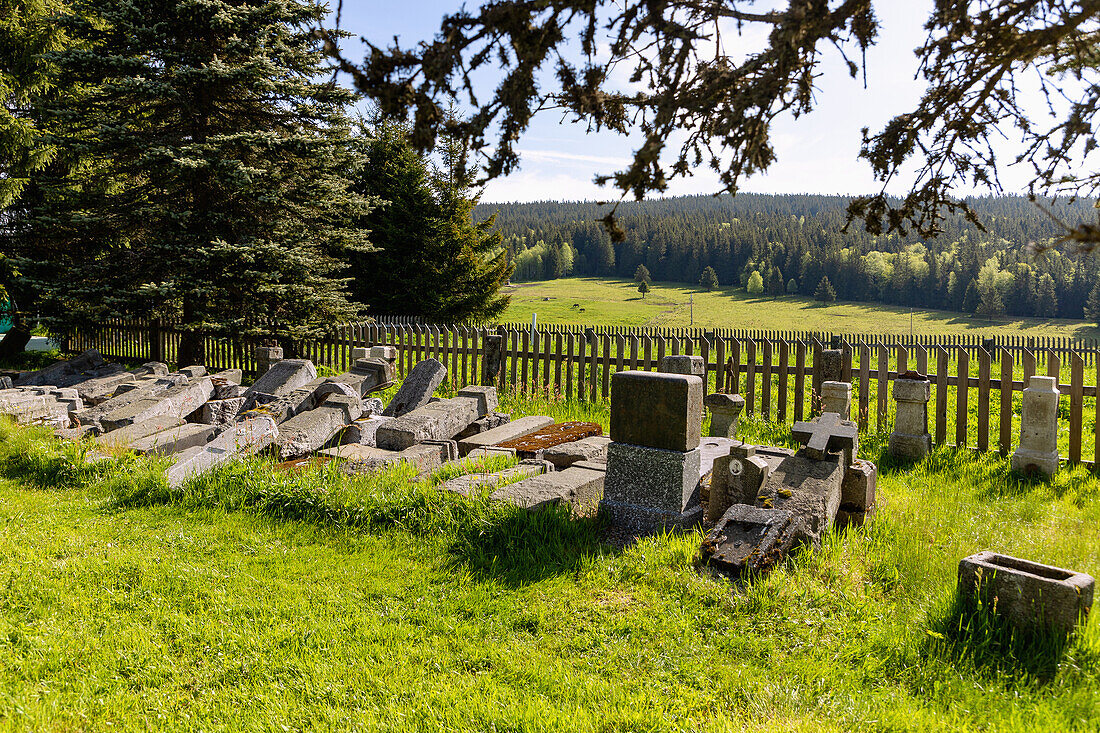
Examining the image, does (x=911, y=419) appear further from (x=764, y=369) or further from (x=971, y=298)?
(x=971, y=298)

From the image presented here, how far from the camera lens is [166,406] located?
27.1 feet

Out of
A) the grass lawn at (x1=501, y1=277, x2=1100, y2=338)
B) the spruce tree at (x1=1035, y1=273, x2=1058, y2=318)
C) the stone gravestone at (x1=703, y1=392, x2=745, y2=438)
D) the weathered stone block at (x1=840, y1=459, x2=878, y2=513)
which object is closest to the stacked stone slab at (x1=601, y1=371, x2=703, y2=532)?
the weathered stone block at (x1=840, y1=459, x2=878, y2=513)

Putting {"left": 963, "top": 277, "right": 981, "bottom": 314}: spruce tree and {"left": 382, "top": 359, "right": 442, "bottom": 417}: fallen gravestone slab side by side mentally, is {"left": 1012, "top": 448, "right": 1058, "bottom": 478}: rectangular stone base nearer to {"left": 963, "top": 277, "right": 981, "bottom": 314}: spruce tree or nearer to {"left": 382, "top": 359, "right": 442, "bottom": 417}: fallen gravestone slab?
{"left": 382, "top": 359, "right": 442, "bottom": 417}: fallen gravestone slab

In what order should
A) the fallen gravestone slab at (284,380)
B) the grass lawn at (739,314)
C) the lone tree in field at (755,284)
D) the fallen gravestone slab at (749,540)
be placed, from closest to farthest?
the fallen gravestone slab at (749,540) < the fallen gravestone slab at (284,380) < the grass lawn at (739,314) < the lone tree in field at (755,284)

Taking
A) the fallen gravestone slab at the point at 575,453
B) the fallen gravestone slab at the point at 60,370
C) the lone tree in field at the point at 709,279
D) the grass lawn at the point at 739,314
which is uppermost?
the lone tree in field at the point at 709,279

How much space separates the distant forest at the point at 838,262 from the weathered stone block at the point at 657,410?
70351 millimetres

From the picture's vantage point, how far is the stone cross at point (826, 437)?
5074mm

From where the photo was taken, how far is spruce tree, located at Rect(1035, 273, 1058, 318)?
73.4 metres

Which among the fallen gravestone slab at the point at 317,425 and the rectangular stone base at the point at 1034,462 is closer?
the rectangular stone base at the point at 1034,462

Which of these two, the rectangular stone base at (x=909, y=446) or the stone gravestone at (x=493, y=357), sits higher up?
the stone gravestone at (x=493, y=357)

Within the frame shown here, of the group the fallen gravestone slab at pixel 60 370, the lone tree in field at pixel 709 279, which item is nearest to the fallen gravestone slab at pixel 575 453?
the fallen gravestone slab at pixel 60 370

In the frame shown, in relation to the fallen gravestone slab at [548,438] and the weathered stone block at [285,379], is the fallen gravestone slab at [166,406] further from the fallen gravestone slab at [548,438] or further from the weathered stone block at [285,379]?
the fallen gravestone slab at [548,438]

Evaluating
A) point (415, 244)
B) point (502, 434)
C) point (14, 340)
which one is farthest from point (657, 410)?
point (415, 244)

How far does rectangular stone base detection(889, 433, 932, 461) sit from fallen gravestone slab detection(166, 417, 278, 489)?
7.02 meters
